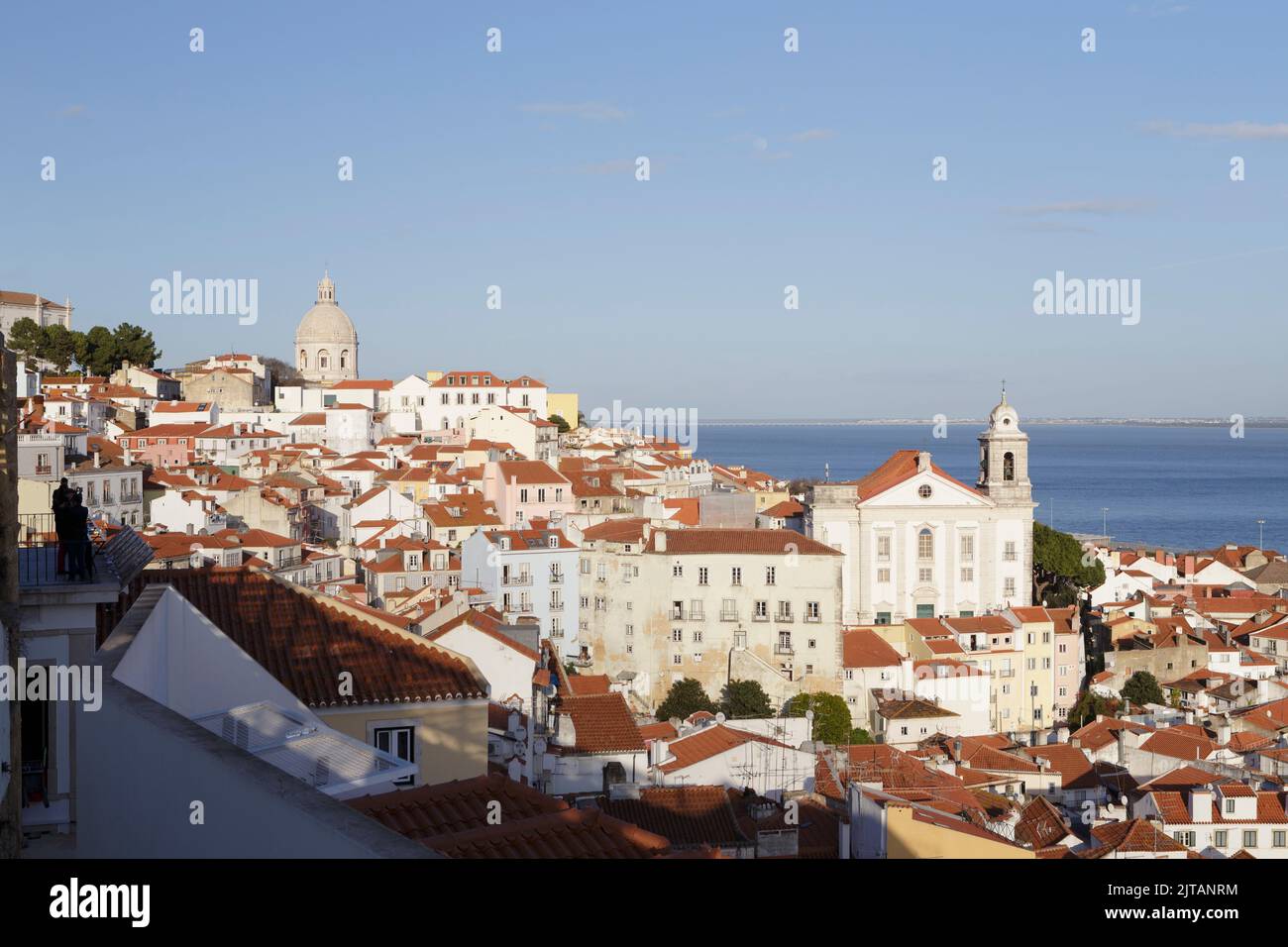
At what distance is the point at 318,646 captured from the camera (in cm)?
802

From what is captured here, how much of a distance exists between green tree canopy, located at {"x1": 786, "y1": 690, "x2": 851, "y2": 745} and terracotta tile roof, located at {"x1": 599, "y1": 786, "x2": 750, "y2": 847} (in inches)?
511

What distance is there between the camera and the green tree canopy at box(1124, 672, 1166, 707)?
33.4 meters

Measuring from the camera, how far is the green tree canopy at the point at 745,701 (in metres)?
29.5

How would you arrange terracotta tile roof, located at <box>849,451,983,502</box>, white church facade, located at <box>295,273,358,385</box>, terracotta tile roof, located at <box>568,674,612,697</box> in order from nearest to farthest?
terracotta tile roof, located at <box>568,674,612,697</box> < terracotta tile roof, located at <box>849,451,983,502</box> < white church facade, located at <box>295,273,358,385</box>

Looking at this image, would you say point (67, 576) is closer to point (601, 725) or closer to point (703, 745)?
point (601, 725)

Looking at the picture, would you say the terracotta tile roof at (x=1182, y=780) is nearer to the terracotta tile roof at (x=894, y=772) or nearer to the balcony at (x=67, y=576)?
the terracotta tile roof at (x=894, y=772)

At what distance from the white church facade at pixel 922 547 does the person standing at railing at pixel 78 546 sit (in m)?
33.7

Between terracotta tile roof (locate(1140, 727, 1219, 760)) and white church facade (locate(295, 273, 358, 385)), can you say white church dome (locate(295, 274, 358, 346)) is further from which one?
terracotta tile roof (locate(1140, 727, 1219, 760))

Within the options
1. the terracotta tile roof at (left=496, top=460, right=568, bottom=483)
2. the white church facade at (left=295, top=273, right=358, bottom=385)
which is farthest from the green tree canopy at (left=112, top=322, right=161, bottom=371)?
the terracotta tile roof at (left=496, top=460, right=568, bottom=483)

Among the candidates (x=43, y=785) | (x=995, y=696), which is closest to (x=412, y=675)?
(x=43, y=785)

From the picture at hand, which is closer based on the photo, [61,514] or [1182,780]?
[61,514]

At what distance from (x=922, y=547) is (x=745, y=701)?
35.9 feet

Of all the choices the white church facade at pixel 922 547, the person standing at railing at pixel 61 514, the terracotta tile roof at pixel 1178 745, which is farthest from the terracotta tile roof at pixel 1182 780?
the person standing at railing at pixel 61 514

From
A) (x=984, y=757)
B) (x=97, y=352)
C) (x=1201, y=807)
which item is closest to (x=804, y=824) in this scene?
(x=1201, y=807)
